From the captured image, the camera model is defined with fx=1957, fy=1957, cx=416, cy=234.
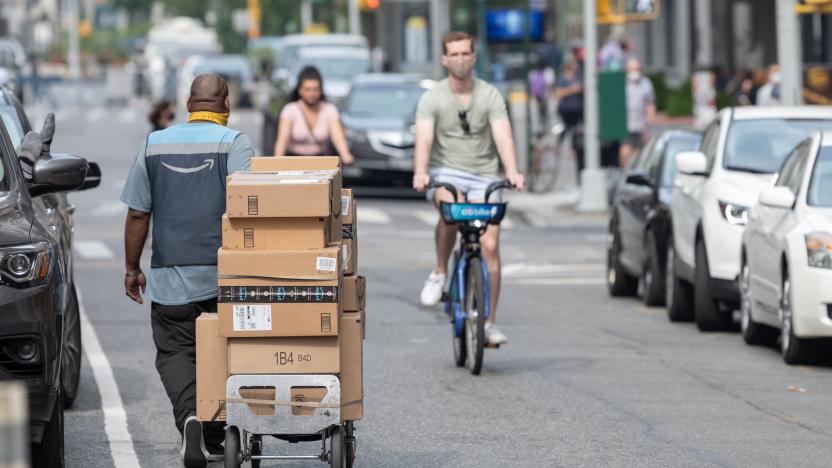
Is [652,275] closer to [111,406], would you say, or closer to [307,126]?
[307,126]

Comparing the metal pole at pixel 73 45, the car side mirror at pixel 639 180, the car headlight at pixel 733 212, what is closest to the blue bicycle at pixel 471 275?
the car headlight at pixel 733 212

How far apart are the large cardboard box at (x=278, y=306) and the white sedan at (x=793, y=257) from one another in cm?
495

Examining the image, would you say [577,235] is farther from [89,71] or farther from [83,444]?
[89,71]

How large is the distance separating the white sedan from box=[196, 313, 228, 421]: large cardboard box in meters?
5.01

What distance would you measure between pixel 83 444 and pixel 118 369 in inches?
106

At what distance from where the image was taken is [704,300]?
1373 cm

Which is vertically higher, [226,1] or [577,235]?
[226,1]

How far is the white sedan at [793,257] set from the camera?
11531 millimetres

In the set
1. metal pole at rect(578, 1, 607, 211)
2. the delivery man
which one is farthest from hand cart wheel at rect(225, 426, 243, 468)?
metal pole at rect(578, 1, 607, 211)

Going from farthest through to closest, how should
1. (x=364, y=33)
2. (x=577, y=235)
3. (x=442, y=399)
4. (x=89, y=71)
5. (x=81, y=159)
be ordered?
(x=89, y=71)
(x=364, y=33)
(x=577, y=235)
(x=442, y=399)
(x=81, y=159)

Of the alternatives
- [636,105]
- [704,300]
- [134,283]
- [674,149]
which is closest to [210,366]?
[134,283]

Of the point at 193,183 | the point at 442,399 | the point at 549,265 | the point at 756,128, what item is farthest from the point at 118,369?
the point at 549,265

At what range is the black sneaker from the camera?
7.85 metres

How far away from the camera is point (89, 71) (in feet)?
348
